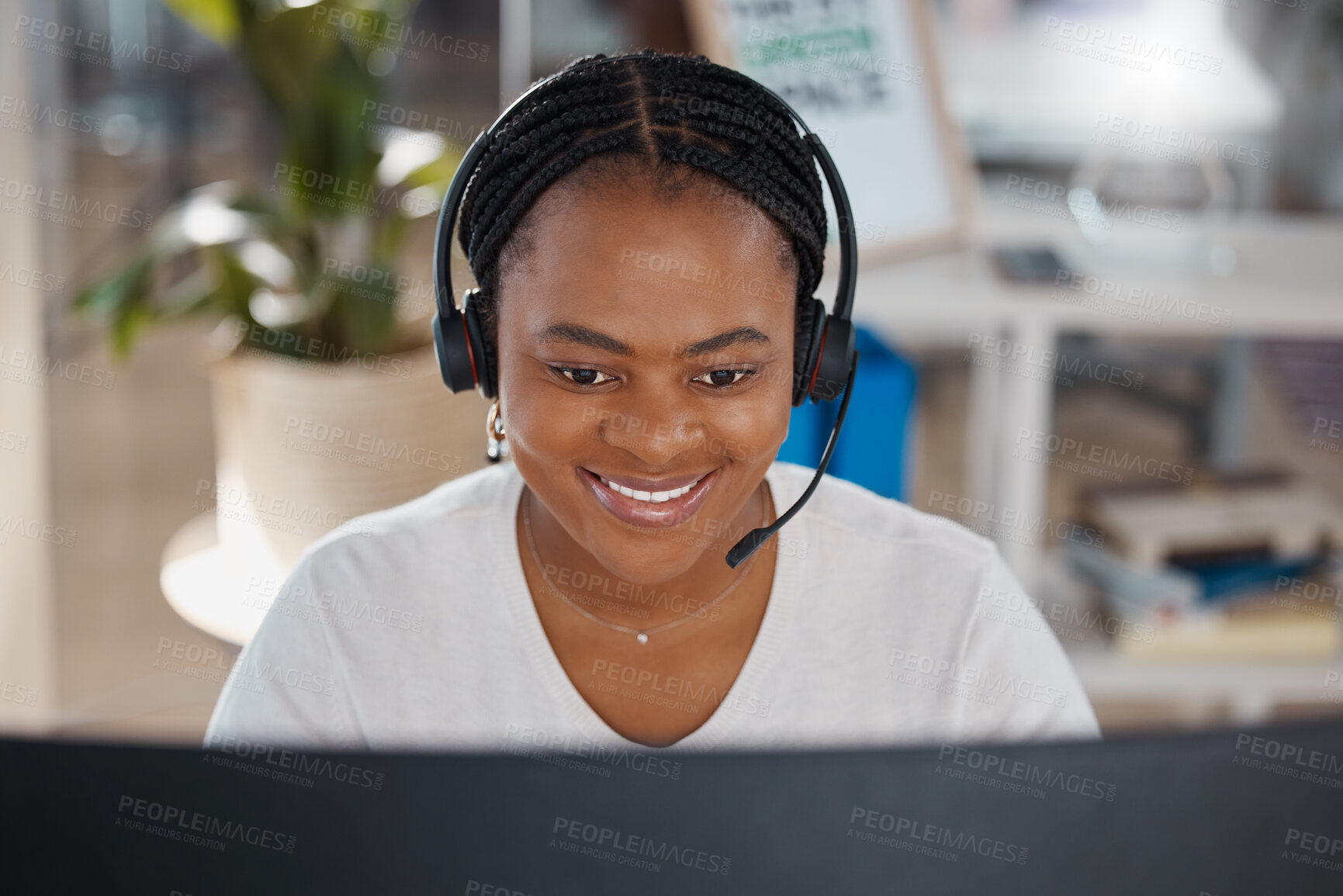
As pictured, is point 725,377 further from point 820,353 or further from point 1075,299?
point 1075,299

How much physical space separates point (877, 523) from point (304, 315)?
1375 millimetres

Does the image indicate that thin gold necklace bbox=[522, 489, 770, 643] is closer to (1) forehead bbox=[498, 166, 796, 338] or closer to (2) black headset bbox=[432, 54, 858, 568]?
(2) black headset bbox=[432, 54, 858, 568]

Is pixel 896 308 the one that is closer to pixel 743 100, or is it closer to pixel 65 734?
pixel 743 100

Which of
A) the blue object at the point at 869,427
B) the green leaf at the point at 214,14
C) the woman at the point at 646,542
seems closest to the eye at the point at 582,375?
the woman at the point at 646,542

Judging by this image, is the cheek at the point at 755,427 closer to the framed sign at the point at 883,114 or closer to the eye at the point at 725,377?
the eye at the point at 725,377

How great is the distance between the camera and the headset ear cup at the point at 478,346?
954 millimetres

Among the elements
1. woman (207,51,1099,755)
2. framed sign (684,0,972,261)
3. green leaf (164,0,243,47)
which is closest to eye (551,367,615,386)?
woman (207,51,1099,755)

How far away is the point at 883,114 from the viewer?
2.01 m

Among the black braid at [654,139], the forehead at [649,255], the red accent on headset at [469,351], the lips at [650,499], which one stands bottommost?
the lips at [650,499]

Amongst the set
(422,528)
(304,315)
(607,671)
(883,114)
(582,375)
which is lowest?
(607,671)

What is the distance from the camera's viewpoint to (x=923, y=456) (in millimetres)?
3656

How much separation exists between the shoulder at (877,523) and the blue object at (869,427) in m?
0.66

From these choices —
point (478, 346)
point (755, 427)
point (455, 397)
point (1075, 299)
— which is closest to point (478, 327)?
point (478, 346)

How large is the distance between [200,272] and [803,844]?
16.2 feet
